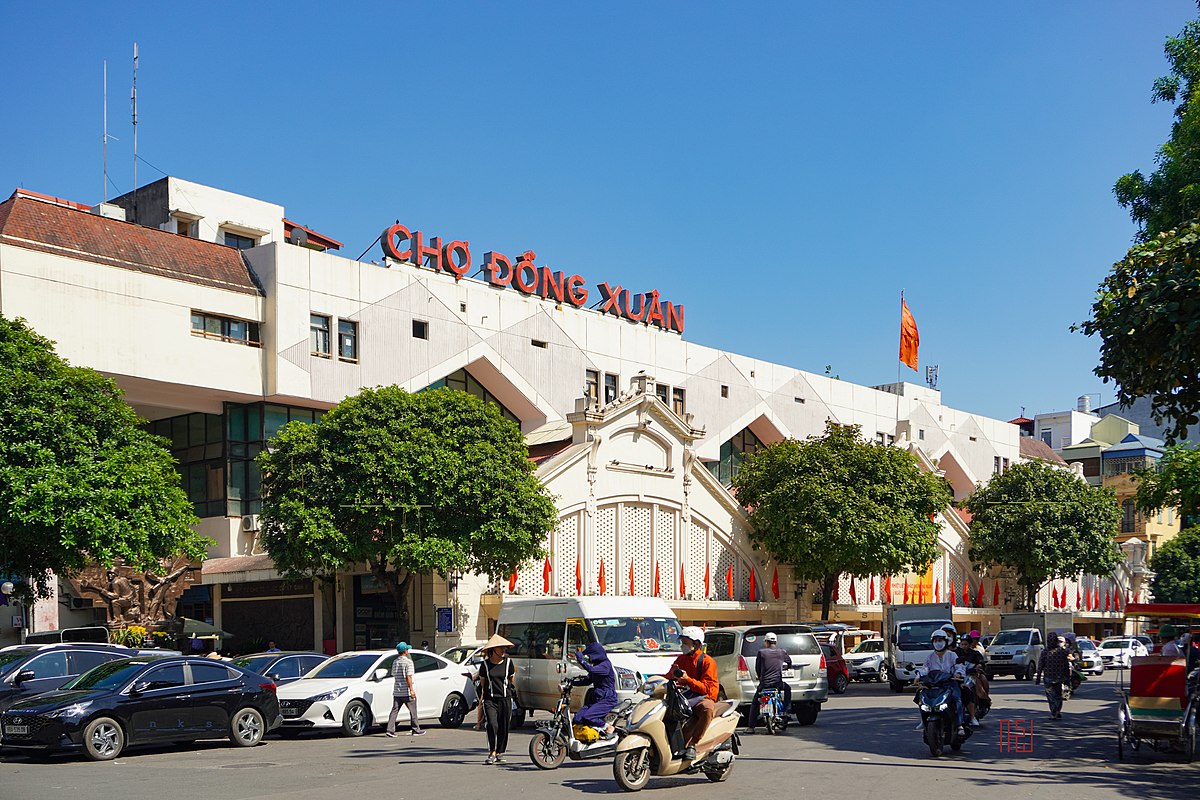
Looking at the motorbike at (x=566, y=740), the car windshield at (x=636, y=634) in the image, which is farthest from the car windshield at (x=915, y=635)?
the motorbike at (x=566, y=740)

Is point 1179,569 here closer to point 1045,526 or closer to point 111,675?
point 1045,526

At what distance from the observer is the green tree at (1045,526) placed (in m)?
58.5

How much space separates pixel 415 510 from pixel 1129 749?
834 inches

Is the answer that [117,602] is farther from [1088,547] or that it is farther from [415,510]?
[1088,547]

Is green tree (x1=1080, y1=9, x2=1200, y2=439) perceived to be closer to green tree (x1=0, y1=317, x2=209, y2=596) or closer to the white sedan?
the white sedan

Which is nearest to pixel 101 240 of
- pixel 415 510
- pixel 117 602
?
pixel 117 602

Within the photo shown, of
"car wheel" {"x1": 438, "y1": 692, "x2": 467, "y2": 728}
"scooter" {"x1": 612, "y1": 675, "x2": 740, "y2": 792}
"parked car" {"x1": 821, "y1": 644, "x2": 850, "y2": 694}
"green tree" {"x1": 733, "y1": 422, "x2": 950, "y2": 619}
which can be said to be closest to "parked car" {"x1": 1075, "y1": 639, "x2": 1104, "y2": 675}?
"green tree" {"x1": 733, "y1": 422, "x2": 950, "y2": 619}

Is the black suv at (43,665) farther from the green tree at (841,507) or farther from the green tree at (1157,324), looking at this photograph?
the green tree at (841,507)

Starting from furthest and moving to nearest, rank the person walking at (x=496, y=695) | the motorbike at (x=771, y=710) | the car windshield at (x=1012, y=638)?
1. the car windshield at (x=1012, y=638)
2. the motorbike at (x=771, y=710)
3. the person walking at (x=496, y=695)

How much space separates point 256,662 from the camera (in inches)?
960

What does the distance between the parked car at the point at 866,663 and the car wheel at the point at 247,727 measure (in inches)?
978

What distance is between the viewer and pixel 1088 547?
192 ft

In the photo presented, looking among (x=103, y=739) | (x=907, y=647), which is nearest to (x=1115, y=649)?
(x=907, y=647)

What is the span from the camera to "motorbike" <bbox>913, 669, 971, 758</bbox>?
646 inches
